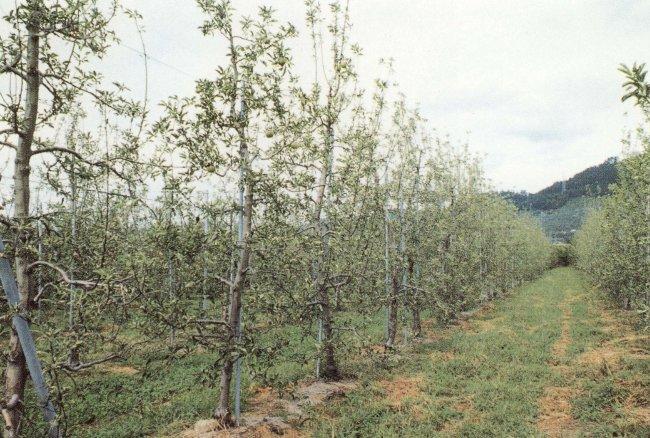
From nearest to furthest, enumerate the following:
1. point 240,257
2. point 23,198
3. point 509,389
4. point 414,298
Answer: point 23,198, point 240,257, point 509,389, point 414,298

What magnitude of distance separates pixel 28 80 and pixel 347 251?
9.07m

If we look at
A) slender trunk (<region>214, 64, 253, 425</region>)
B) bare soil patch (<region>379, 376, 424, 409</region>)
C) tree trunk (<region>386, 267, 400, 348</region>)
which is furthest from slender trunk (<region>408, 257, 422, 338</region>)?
slender trunk (<region>214, 64, 253, 425</region>)

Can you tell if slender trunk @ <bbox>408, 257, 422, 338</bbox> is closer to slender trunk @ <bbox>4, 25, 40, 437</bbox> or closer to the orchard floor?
the orchard floor

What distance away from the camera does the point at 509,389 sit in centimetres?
1278

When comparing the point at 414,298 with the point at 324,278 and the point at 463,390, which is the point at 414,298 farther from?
the point at 324,278

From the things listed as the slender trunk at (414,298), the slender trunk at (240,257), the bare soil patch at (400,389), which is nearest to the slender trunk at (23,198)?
the slender trunk at (240,257)

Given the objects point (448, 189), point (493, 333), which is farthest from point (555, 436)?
point (448, 189)

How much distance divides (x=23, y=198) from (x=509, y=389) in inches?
530

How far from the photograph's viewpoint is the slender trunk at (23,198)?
4699mm

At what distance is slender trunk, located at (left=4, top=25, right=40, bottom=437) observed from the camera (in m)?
4.70

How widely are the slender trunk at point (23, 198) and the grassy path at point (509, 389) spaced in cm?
678

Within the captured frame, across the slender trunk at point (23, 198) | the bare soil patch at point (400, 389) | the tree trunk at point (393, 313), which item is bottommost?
the bare soil patch at point (400, 389)

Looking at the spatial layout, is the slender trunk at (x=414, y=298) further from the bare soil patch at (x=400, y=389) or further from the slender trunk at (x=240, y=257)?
the slender trunk at (x=240, y=257)

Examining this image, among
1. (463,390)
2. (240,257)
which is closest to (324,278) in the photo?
(240,257)
